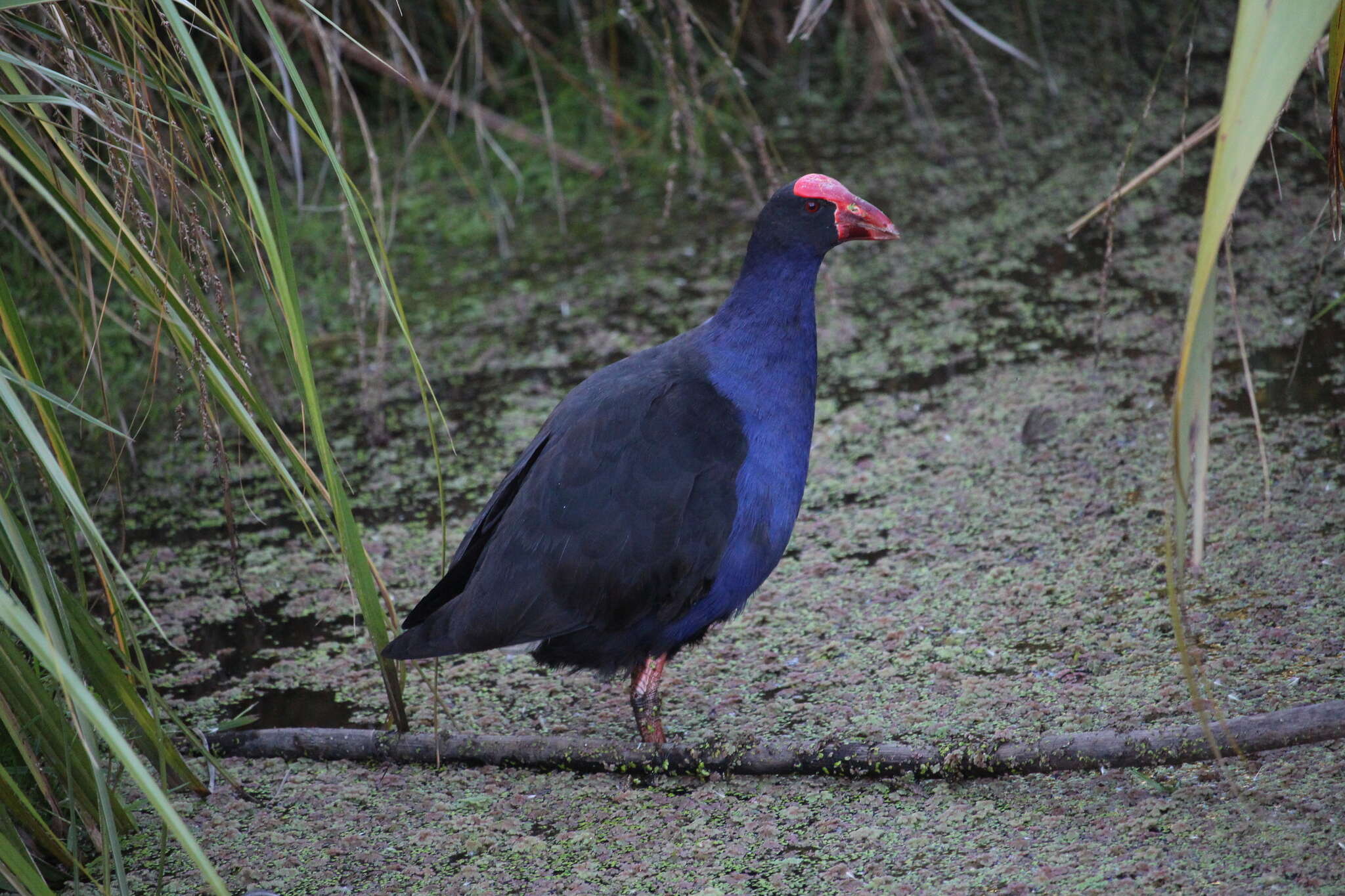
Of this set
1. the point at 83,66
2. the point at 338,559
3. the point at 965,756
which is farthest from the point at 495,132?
the point at 965,756

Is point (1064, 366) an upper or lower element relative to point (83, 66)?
lower

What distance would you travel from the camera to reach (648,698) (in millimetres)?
1853

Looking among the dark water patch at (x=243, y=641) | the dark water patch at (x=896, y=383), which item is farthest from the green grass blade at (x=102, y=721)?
the dark water patch at (x=896, y=383)

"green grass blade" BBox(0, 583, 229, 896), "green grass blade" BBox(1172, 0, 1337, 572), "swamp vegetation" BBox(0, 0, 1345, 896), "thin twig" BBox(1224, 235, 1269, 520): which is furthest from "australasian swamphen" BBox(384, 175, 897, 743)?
"green grass blade" BBox(1172, 0, 1337, 572)

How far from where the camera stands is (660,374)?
6.16 feet

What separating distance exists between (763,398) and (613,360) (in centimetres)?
119

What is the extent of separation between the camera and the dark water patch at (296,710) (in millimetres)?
2010

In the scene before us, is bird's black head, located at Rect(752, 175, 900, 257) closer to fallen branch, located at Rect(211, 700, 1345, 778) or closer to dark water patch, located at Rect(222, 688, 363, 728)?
fallen branch, located at Rect(211, 700, 1345, 778)

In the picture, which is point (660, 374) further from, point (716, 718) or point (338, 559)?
point (338, 559)

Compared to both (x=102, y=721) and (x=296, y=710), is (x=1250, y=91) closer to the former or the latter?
(x=102, y=721)

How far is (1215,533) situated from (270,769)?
59.4 inches

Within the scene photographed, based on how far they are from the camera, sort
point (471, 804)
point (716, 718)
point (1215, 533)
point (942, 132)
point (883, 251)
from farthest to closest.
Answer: point (942, 132) → point (883, 251) → point (1215, 533) → point (716, 718) → point (471, 804)

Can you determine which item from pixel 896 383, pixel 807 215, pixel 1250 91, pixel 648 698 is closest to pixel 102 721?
pixel 1250 91

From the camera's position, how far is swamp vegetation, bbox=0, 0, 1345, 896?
1.45 m
